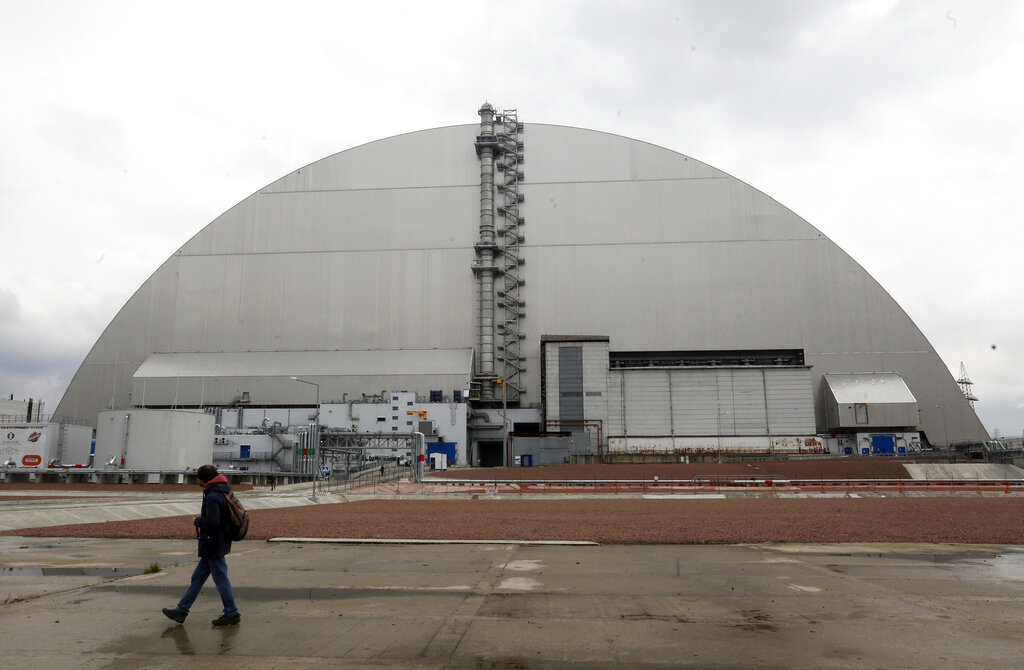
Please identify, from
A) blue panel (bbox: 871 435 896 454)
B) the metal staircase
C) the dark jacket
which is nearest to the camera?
the dark jacket

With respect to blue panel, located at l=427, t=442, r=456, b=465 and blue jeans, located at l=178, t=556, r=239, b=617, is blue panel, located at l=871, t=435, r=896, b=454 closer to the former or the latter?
blue panel, located at l=427, t=442, r=456, b=465

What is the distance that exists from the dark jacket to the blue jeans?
0.10 m

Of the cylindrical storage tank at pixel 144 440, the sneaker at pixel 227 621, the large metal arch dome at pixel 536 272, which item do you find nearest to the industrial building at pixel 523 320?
the large metal arch dome at pixel 536 272

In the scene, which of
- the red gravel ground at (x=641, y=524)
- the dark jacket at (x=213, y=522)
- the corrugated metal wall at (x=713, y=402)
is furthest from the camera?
the corrugated metal wall at (x=713, y=402)

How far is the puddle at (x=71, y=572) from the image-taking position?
10.1 meters

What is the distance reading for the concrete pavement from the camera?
19.8 feet

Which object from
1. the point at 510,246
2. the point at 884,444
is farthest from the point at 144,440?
the point at 884,444

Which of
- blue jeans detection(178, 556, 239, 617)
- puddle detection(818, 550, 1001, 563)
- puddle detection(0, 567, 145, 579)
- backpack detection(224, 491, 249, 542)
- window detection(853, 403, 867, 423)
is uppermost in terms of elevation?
window detection(853, 403, 867, 423)

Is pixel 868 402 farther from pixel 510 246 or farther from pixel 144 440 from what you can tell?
pixel 144 440

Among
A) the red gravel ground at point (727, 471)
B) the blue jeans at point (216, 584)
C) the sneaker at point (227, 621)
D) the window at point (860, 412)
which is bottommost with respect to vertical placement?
the red gravel ground at point (727, 471)

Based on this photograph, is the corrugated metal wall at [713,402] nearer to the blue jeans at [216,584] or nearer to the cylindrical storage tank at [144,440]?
the cylindrical storage tank at [144,440]

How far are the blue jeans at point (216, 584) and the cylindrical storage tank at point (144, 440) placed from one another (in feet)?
164

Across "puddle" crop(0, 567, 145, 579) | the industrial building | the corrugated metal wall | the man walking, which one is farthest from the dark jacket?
the corrugated metal wall

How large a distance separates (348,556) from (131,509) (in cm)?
1335
